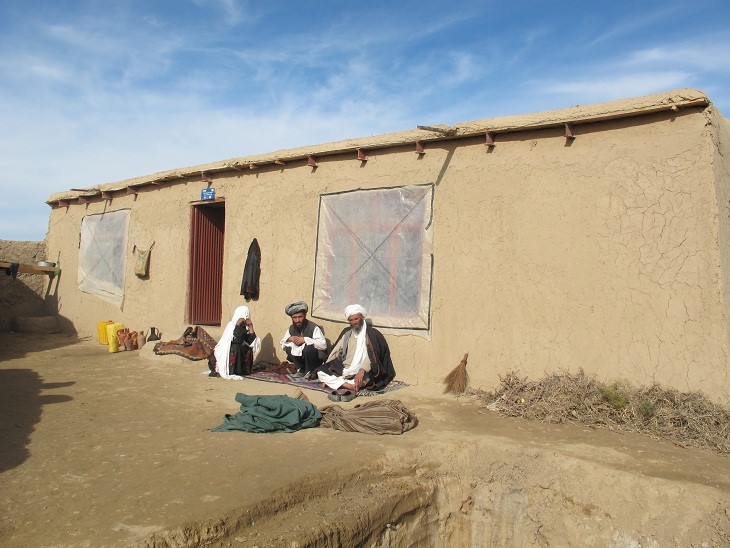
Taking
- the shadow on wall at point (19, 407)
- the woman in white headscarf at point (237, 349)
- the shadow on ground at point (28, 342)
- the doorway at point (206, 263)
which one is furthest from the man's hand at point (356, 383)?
the shadow on ground at point (28, 342)

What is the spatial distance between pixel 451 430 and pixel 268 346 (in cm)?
381

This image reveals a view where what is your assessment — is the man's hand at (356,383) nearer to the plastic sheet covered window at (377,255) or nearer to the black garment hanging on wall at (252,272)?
the plastic sheet covered window at (377,255)

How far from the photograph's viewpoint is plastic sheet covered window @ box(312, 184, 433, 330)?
6637mm

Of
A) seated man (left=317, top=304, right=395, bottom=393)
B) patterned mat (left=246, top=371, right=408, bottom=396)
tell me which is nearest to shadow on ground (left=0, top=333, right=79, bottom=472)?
patterned mat (left=246, top=371, right=408, bottom=396)

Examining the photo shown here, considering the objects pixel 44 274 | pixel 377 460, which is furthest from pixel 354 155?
pixel 44 274

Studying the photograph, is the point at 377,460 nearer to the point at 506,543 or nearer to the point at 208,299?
the point at 506,543

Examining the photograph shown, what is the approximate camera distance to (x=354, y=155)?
7301mm

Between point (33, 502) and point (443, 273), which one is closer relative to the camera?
point (33, 502)

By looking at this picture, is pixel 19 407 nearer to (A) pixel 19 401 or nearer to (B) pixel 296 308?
(A) pixel 19 401

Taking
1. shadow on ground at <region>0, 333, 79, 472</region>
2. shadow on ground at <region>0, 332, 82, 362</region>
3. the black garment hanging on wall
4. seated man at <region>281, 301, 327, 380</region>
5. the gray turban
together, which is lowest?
shadow on ground at <region>0, 332, 82, 362</region>

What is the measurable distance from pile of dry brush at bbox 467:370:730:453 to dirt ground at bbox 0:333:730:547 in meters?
0.18

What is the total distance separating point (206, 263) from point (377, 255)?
3875 mm

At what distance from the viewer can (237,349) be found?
741cm

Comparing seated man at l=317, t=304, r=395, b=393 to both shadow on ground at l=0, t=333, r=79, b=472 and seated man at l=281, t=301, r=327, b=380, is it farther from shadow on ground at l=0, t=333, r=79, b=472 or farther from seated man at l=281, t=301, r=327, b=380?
shadow on ground at l=0, t=333, r=79, b=472
